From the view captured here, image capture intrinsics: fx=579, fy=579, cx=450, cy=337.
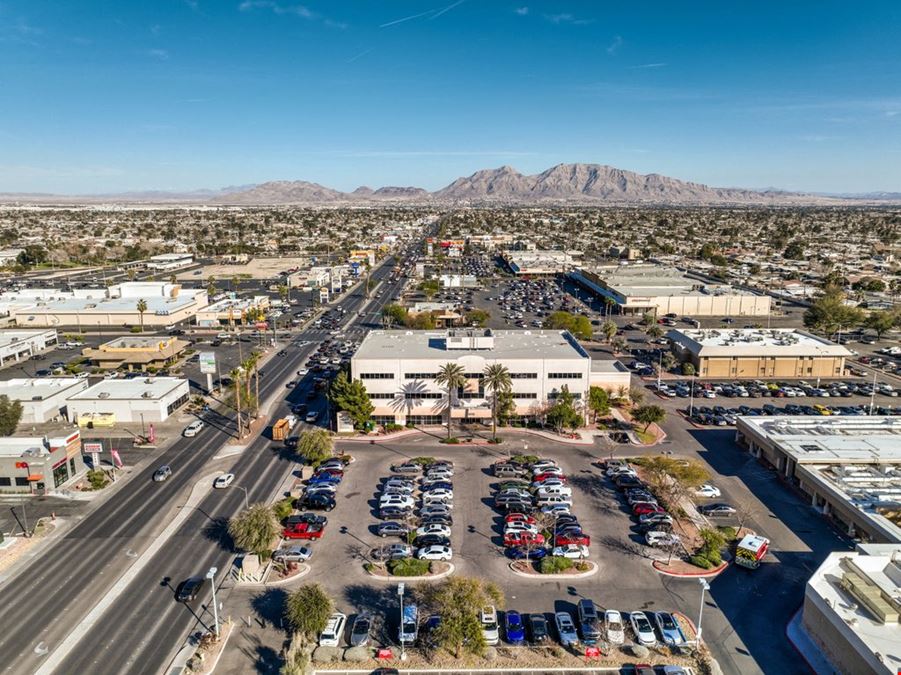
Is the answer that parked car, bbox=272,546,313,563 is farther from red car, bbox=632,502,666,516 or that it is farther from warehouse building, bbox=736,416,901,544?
warehouse building, bbox=736,416,901,544

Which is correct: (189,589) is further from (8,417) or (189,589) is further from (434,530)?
(8,417)

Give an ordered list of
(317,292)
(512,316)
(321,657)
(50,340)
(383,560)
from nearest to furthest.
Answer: (321,657)
(383,560)
(50,340)
(512,316)
(317,292)

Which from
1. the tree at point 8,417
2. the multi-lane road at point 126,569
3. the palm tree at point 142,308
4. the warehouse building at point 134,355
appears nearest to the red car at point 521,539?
the multi-lane road at point 126,569

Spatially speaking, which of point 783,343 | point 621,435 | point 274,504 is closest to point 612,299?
point 783,343

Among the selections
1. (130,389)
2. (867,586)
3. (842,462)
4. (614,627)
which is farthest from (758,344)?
(130,389)

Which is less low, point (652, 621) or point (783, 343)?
point (783, 343)

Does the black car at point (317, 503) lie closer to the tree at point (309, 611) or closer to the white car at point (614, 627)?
the tree at point (309, 611)

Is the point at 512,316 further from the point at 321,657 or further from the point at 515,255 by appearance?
the point at 321,657
